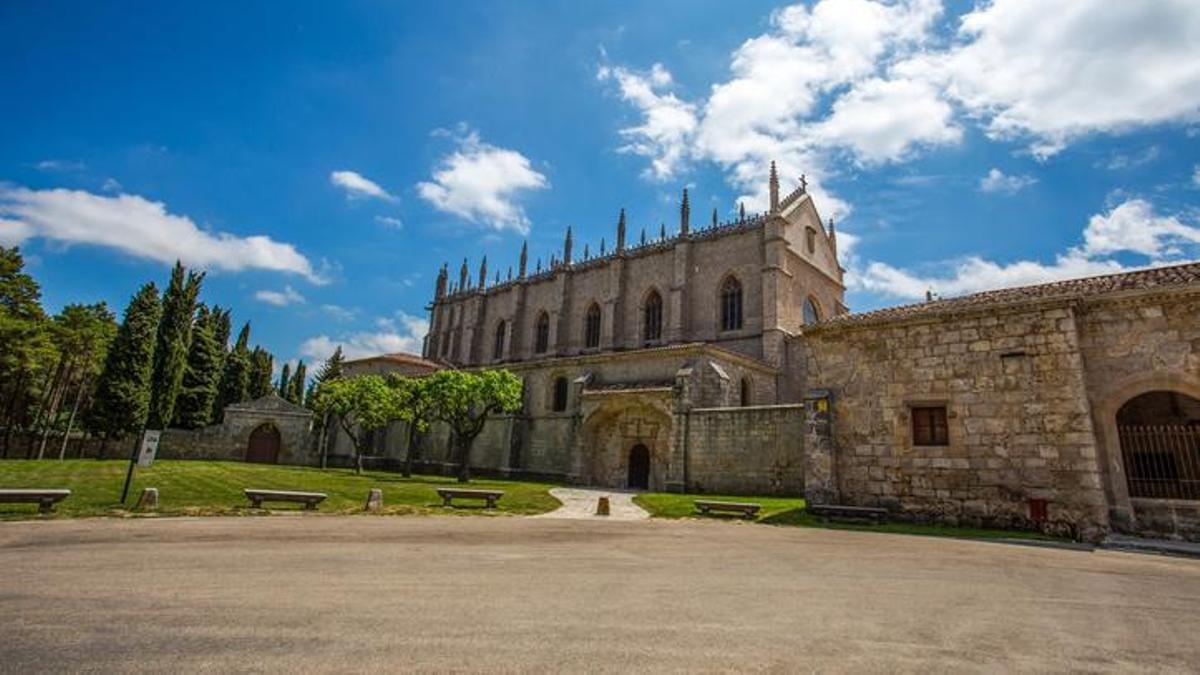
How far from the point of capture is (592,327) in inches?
1588

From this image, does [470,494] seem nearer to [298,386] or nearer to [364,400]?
[364,400]

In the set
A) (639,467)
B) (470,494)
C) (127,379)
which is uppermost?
(127,379)

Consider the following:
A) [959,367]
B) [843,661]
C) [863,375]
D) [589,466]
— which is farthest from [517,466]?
[843,661]

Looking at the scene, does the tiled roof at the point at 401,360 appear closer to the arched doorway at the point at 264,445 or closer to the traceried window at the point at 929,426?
the arched doorway at the point at 264,445

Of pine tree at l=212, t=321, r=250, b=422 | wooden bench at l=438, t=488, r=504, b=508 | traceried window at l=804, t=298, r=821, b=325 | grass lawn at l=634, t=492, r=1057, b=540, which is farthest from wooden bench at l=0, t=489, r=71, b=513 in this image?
pine tree at l=212, t=321, r=250, b=422

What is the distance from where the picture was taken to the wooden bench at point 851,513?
14.0 m

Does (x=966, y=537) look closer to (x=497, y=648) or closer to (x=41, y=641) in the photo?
(x=497, y=648)

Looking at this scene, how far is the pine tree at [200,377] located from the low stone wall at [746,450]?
1370 inches

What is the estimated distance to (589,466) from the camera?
28172mm

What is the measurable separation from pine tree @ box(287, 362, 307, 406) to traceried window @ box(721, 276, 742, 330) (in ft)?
157

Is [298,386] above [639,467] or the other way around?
above

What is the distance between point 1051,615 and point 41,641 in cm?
872

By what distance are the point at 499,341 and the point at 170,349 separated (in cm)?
2176

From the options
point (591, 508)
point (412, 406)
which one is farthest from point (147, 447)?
point (412, 406)
